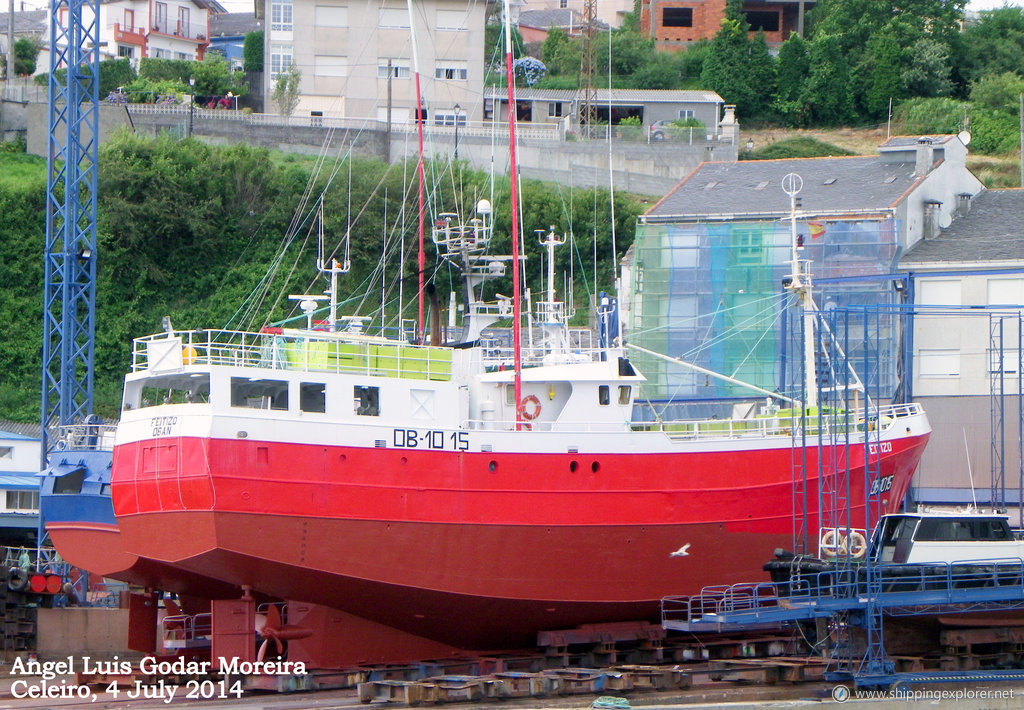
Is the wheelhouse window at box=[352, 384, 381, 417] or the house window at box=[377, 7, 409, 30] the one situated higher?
the house window at box=[377, 7, 409, 30]

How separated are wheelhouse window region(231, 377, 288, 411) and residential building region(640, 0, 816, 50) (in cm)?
4391

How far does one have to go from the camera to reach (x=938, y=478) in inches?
1375

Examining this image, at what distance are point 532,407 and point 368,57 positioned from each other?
1210 inches

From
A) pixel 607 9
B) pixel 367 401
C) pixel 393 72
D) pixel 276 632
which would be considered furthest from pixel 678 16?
pixel 276 632

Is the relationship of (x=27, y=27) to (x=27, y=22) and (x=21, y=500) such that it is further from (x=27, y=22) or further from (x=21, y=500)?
(x=21, y=500)

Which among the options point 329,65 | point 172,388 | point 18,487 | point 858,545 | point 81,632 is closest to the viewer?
point 172,388

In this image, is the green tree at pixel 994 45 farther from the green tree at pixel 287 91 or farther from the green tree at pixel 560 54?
the green tree at pixel 287 91

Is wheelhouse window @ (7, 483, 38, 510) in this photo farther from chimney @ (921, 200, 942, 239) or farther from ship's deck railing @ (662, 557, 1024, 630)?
chimney @ (921, 200, 942, 239)

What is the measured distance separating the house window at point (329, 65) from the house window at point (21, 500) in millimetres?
23062

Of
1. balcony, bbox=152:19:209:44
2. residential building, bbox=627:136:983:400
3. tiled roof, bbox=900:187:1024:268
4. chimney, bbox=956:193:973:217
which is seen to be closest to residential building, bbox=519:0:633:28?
balcony, bbox=152:19:209:44

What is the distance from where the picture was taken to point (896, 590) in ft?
67.6

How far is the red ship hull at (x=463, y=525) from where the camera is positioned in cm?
2219

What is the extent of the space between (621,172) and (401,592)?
2872 centimetres

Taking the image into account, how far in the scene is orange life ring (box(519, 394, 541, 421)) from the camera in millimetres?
24797
